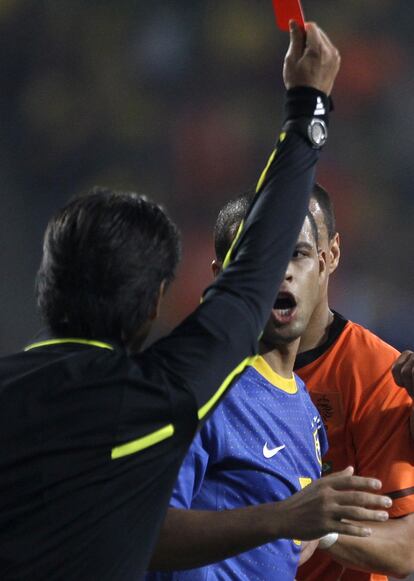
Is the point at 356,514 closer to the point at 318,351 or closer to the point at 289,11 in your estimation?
the point at 289,11

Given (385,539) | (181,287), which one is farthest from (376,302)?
(385,539)

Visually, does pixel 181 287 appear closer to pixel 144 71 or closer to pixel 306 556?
pixel 144 71

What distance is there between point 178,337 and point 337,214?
2.73 metres

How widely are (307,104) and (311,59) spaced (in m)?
0.04

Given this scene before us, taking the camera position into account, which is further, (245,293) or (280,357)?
(280,357)

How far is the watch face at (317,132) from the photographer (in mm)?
818

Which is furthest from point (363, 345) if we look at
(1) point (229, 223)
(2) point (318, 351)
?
(1) point (229, 223)

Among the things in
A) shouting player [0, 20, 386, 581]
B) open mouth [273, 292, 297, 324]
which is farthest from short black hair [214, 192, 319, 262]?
shouting player [0, 20, 386, 581]

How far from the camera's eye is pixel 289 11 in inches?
33.1

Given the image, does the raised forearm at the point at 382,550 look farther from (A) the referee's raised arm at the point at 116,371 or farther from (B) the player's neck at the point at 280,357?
(A) the referee's raised arm at the point at 116,371

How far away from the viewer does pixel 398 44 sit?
11.8 feet

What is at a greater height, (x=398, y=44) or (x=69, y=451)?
(x=398, y=44)

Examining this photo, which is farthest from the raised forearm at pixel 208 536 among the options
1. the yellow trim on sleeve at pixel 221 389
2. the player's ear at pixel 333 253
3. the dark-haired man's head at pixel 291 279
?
the player's ear at pixel 333 253

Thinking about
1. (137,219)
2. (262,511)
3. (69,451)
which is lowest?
(262,511)
